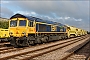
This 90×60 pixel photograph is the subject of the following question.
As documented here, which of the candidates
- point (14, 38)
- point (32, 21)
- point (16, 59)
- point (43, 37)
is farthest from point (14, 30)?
point (16, 59)

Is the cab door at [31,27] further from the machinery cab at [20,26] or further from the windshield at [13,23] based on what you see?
the windshield at [13,23]

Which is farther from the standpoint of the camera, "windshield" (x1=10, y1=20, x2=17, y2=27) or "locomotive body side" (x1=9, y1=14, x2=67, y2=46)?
"windshield" (x1=10, y1=20, x2=17, y2=27)

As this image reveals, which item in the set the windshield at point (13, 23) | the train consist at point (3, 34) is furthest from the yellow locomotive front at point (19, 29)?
the train consist at point (3, 34)

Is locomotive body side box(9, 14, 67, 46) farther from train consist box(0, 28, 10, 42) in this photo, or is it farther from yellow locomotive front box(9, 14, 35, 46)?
train consist box(0, 28, 10, 42)

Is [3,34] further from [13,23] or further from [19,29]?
[19,29]

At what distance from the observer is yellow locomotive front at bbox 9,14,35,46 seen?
18078mm

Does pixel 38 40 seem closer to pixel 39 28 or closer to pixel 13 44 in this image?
pixel 39 28

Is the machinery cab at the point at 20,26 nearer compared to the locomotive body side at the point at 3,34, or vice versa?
the machinery cab at the point at 20,26

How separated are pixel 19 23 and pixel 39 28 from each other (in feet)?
9.34

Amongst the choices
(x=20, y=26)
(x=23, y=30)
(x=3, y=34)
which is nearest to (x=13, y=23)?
(x=20, y=26)

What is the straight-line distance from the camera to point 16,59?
10539mm

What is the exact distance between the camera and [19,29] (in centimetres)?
1833

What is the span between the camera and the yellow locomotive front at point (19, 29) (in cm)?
1808

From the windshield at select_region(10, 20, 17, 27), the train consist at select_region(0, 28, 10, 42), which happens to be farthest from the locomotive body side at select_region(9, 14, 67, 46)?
the train consist at select_region(0, 28, 10, 42)
